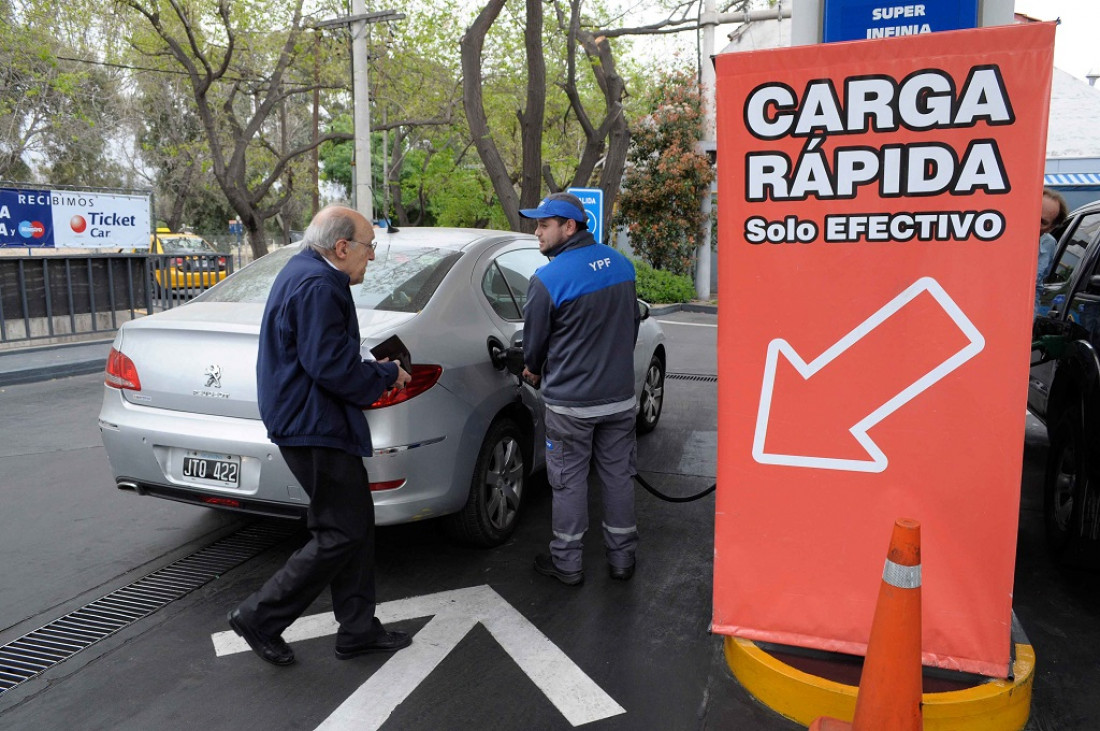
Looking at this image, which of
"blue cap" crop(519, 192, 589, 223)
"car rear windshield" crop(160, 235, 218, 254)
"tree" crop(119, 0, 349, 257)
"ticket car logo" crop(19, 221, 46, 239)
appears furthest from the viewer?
"car rear windshield" crop(160, 235, 218, 254)

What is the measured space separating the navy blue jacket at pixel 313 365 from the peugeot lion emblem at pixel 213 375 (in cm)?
75

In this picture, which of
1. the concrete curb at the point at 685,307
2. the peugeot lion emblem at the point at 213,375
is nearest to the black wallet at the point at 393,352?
Answer: the peugeot lion emblem at the point at 213,375

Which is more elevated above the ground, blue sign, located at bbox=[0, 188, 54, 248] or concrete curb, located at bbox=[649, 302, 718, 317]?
blue sign, located at bbox=[0, 188, 54, 248]

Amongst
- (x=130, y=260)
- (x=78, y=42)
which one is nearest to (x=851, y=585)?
(x=130, y=260)

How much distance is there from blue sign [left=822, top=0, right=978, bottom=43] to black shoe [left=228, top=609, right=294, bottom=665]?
11.4 ft

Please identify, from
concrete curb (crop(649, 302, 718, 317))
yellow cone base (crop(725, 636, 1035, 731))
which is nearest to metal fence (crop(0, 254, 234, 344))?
concrete curb (crop(649, 302, 718, 317))

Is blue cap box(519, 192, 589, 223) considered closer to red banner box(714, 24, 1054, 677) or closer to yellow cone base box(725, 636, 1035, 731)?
red banner box(714, 24, 1054, 677)

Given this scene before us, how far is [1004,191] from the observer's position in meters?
2.72

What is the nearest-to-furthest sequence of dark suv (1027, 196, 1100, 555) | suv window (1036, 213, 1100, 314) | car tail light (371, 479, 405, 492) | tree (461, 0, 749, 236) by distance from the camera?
1. car tail light (371, 479, 405, 492)
2. dark suv (1027, 196, 1100, 555)
3. suv window (1036, 213, 1100, 314)
4. tree (461, 0, 749, 236)

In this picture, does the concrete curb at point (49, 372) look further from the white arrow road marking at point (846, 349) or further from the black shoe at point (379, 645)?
the white arrow road marking at point (846, 349)

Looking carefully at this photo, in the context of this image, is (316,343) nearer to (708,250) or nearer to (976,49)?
(976,49)

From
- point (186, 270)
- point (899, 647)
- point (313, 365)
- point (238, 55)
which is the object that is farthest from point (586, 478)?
point (238, 55)

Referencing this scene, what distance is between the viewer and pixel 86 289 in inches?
474

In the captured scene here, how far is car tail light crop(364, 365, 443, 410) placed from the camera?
3.86 metres
